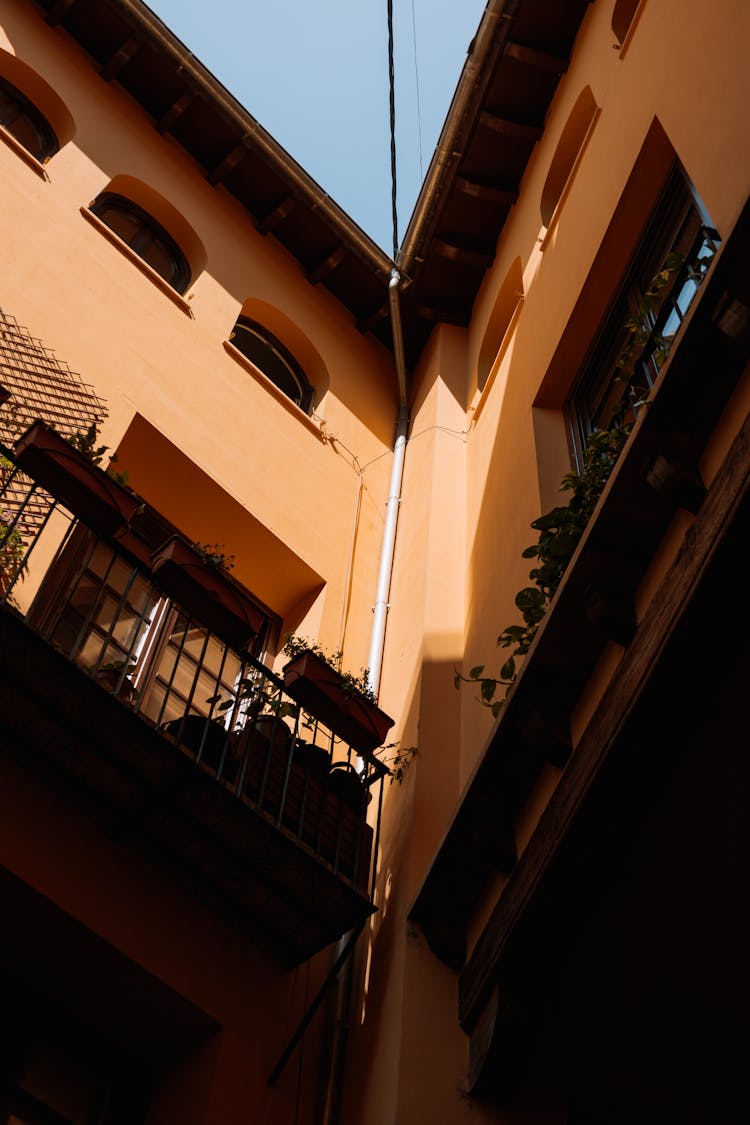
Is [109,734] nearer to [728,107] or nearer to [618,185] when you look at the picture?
[728,107]

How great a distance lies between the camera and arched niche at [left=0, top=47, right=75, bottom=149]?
10914 mm

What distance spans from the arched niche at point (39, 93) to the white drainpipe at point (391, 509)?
11.7 feet

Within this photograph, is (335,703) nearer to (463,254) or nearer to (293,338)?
(293,338)

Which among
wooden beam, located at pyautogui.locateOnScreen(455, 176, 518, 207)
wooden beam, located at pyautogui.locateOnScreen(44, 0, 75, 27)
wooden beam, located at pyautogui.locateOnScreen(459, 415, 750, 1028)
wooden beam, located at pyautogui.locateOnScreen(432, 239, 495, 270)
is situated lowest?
wooden beam, located at pyautogui.locateOnScreen(459, 415, 750, 1028)

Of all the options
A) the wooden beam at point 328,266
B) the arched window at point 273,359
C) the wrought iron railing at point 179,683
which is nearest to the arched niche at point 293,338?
the arched window at point 273,359

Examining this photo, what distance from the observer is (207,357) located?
10.1 meters

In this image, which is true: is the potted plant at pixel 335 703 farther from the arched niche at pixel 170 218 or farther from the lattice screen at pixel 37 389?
the arched niche at pixel 170 218

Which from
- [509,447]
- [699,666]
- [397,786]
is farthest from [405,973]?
[509,447]

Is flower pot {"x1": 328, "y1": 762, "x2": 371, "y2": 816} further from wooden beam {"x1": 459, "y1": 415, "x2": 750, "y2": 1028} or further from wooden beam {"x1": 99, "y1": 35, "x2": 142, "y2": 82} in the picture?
wooden beam {"x1": 99, "y1": 35, "x2": 142, "y2": 82}

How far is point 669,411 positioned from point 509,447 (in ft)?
13.5

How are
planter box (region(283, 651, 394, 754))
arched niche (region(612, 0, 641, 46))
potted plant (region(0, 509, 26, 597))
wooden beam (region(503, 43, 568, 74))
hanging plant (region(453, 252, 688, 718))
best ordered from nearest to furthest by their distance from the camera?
hanging plant (region(453, 252, 688, 718)) → potted plant (region(0, 509, 26, 597)) → planter box (region(283, 651, 394, 754)) → arched niche (region(612, 0, 641, 46)) → wooden beam (region(503, 43, 568, 74))

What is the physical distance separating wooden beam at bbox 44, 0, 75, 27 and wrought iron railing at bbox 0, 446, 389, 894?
663 centimetres

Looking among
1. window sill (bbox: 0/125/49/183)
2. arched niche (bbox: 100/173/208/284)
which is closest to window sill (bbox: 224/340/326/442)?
arched niche (bbox: 100/173/208/284)

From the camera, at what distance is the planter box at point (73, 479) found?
6426 millimetres
